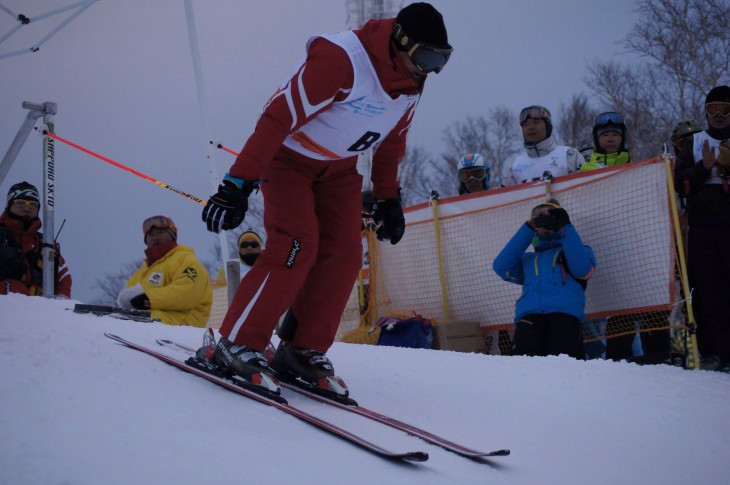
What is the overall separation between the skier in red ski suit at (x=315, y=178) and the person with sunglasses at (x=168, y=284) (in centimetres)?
275

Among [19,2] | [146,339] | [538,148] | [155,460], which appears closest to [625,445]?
[155,460]

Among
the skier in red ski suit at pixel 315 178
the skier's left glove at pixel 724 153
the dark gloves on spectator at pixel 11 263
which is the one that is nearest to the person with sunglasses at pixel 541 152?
the skier's left glove at pixel 724 153

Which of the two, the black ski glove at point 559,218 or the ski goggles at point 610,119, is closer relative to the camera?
the black ski glove at point 559,218

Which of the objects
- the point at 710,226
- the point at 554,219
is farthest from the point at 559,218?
the point at 710,226

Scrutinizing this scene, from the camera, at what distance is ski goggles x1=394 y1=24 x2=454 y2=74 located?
3180mm

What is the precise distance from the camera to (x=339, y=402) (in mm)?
3131

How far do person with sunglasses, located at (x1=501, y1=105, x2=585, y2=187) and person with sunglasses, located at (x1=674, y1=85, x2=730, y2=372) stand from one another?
1246 millimetres

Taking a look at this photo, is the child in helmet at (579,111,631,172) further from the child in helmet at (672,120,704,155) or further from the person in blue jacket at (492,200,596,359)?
the person in blue jacket at (492,200,596,359)

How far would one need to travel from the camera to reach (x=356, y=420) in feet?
9.33

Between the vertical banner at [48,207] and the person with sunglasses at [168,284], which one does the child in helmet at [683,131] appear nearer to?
the person with sunglasses at [168,284]

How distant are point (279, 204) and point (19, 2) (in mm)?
6335

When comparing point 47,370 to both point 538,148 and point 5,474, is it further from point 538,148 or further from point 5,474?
point 538,148

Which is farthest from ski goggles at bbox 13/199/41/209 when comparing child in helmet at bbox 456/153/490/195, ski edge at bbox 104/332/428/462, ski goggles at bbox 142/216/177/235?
child in helmet at bbox 456/153/490/195

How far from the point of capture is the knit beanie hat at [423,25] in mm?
3184
